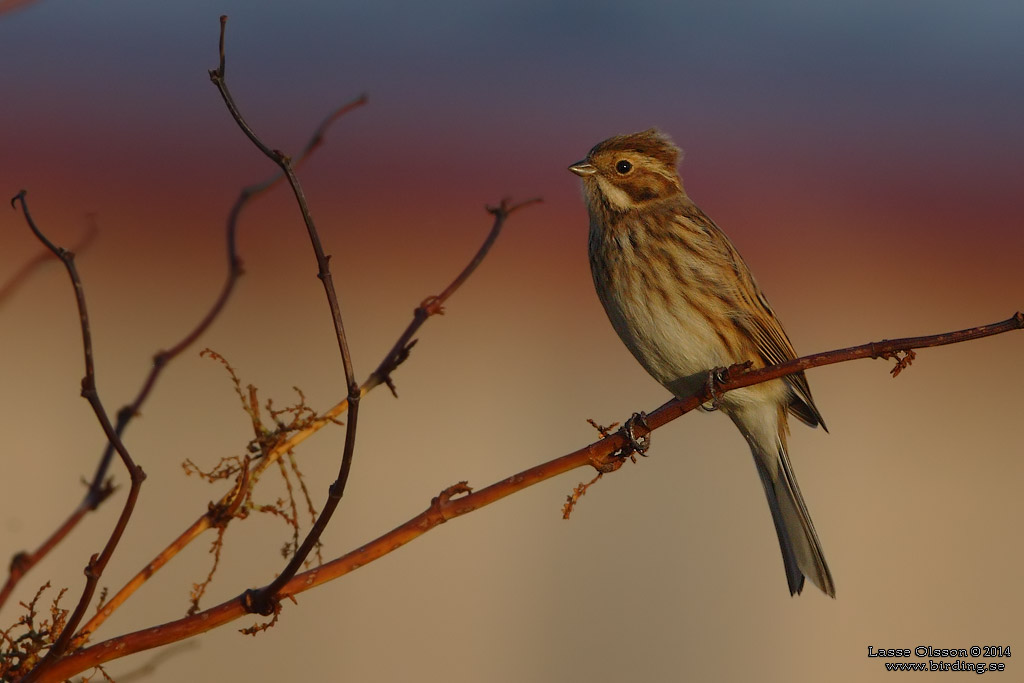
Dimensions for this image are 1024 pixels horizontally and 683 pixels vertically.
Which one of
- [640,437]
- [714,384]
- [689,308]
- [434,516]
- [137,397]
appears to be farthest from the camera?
[689,308]

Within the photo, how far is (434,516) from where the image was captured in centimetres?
133

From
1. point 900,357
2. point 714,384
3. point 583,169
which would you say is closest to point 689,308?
point 714,384

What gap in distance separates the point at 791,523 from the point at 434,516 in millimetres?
1911

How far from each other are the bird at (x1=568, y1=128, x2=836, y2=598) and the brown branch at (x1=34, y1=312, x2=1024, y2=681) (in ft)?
4.35

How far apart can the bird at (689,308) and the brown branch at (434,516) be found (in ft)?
4.35

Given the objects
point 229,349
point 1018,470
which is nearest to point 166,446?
point 229,349

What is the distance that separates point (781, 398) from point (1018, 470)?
2764 millimetres

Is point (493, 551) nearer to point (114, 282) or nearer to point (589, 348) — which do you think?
point (589, 348)

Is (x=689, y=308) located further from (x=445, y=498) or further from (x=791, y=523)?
(x=445, y=498)

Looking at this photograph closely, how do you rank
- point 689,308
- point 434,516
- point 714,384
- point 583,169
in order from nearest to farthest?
point 434,516 < point 714,384 < point 689,308 < point 583,169

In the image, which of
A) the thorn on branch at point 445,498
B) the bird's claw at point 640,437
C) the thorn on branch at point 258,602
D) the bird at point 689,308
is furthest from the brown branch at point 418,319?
the bird at point 689,308

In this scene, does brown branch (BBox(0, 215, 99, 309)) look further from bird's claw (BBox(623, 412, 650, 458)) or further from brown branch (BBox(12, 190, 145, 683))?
bird's claw (BBox(623, 412, 650, 458))

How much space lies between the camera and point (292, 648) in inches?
185

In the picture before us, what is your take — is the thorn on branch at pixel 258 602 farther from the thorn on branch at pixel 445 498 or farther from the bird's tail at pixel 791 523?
the bird's tail at pixel 791 523
